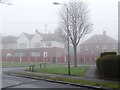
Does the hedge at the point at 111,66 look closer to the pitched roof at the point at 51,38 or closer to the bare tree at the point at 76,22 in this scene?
the bare tree at the point at 76,22

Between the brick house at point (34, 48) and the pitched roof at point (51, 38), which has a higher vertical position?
the pitched roof at point (51, 38)

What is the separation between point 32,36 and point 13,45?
747 centimetres

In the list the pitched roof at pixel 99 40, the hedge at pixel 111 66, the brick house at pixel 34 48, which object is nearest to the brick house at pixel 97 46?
the pitched roof at pixel 99 40

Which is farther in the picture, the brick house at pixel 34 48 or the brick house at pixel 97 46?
the brick house at pixel 97 46

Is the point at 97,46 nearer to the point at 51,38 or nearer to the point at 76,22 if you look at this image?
the point at 51,38

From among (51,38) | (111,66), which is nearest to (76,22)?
(111,66)

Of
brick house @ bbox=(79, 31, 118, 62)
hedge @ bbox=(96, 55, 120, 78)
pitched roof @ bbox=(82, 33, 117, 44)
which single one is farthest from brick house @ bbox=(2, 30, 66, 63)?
hedge @ bbox=(96, 55, 120, 78)

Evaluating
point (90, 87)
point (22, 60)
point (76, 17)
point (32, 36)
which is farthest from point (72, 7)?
point (32, 36)

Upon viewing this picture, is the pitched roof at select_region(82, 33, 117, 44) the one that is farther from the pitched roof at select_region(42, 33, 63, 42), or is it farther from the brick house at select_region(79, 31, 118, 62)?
the pitched roof at select_region(42, 33, 63, 42)

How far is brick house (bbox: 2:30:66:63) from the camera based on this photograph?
84062 mm

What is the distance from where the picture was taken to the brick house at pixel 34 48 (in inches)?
3310

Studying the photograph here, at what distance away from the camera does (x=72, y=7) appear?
46188 mm

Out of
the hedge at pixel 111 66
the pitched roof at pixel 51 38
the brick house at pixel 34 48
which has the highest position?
the pitched roof at pixel 51 38

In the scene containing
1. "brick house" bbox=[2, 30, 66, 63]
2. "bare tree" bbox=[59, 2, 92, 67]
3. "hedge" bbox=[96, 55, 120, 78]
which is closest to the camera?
"hedge" bbox=[96, 55, 120, 78]
